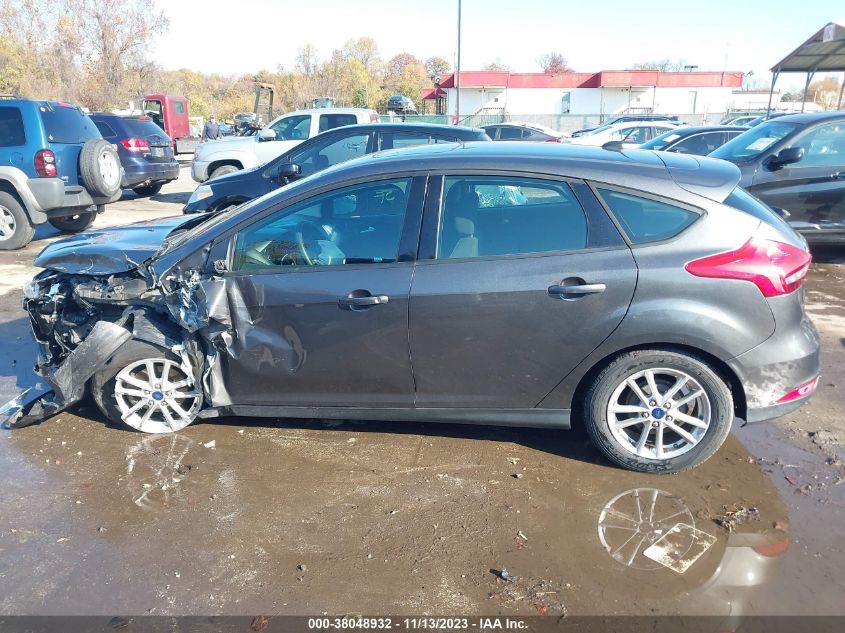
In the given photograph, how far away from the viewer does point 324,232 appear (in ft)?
12.2

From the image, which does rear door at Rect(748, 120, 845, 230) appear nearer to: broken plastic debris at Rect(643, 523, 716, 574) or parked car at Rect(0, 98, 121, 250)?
broken plastic debris at Rect(643, 523, 716, 574)

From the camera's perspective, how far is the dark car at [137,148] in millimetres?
13203

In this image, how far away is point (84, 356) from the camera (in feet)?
12.5

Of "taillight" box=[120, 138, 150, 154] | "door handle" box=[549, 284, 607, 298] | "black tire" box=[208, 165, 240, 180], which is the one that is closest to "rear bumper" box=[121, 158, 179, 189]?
"taillight" box=[120, 138, 150, 154]

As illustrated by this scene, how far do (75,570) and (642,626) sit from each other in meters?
2.45

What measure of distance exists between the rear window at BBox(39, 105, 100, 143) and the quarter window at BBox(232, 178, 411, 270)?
24.0 ft

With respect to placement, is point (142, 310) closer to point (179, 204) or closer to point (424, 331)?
point (424, 331)

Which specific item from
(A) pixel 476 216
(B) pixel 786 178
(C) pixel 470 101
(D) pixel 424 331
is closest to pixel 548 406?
(D) pixel 424 331

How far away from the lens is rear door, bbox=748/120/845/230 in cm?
745

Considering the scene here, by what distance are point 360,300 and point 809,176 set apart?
6.52 meters

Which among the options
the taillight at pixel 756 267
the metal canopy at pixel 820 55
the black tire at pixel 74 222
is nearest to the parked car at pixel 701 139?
the metal canopy at pixel 820 55

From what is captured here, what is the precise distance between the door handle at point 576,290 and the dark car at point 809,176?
5391 mm

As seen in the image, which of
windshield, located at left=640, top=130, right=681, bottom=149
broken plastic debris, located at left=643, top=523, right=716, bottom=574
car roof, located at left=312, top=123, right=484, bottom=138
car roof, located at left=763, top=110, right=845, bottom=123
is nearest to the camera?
broken plastic debris, located at left=643, top=523, right=716, bottom=574

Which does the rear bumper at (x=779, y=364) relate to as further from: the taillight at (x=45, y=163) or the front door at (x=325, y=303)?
the taillight at (x=45, y=163)
